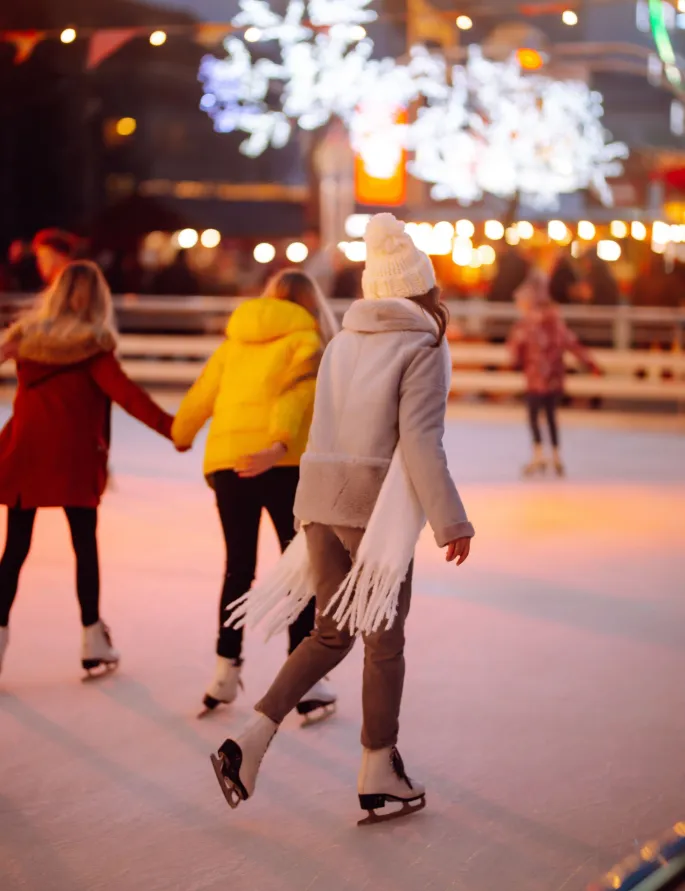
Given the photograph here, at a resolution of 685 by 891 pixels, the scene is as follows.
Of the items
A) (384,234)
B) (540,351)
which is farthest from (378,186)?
(384,234)

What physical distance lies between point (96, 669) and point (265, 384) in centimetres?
123

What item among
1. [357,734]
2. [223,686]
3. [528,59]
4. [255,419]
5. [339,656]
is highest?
[528,59]

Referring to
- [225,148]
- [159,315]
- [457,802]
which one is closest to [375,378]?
[457,802]

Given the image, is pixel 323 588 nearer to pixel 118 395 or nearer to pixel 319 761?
pixel 319 761

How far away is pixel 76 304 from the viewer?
Result: 4.53 meters

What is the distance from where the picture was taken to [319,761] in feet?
12.6

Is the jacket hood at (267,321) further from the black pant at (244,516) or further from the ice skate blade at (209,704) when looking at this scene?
the ice skate blade at (209,704)

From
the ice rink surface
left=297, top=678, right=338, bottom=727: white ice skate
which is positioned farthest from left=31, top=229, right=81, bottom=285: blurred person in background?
left=297, top=678, right=338, bottom=727: white ice skate

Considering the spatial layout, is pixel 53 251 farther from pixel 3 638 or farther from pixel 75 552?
pixel 3 638

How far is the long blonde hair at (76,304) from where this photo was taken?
14.8 feet

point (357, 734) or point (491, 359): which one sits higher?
point (491, 359)

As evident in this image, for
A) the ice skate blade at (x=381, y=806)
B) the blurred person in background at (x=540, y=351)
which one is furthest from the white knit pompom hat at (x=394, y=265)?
the blurred person in background at (x=540, y=351)

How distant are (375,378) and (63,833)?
1.27m

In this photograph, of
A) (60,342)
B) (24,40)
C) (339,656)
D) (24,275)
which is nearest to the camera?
(339,656)
